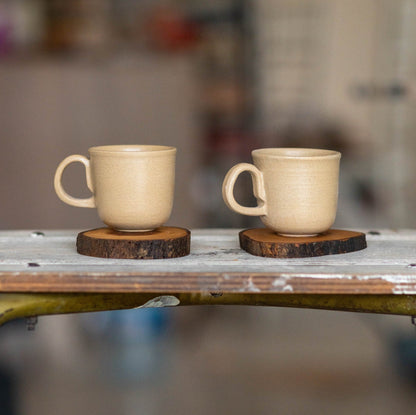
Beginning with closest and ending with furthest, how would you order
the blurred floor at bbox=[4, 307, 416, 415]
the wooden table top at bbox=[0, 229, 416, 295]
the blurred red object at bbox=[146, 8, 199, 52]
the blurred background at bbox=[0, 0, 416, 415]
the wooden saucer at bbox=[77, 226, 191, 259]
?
the wooden table top at bbox=[0, 229, 416, 295], the wooden saucer at bbox=[77, 226, 191, 259], the blurred floor at bbox=[4, 307, 416, 415], the blurred background at bbox=[0, 0, 416, 415], the blurred red object at bbox=[146, 8, 199, 52]

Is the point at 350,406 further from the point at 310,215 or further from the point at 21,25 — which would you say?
the point at 21,25

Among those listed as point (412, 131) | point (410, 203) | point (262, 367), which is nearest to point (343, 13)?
point (412, 131)

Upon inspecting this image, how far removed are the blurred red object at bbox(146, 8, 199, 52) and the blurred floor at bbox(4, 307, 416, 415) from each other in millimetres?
1029

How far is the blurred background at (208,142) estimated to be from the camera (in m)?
2.39

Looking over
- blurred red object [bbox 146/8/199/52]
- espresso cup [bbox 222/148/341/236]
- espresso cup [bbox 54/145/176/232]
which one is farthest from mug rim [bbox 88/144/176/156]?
blurred red object [bbox 146/8/199/52]

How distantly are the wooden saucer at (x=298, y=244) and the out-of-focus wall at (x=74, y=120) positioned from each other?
1656mm

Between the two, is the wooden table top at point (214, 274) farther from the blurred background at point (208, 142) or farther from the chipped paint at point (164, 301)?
the blurred background at point (208, 142)

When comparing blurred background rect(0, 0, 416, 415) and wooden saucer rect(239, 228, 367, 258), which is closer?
wooden saucer rect(239, 228, 367, 258)

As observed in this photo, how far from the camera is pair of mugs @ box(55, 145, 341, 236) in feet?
3.46

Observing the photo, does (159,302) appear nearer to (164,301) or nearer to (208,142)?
(164,301)

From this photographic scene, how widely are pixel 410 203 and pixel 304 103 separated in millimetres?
696

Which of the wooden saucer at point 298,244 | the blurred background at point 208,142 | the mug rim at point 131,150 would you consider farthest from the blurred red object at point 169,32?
the wooden saucer at point 298,244

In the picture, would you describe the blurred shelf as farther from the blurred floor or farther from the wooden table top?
the blurred floor

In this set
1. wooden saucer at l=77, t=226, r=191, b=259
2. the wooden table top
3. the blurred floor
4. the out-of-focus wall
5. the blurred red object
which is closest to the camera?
the wooden table top
